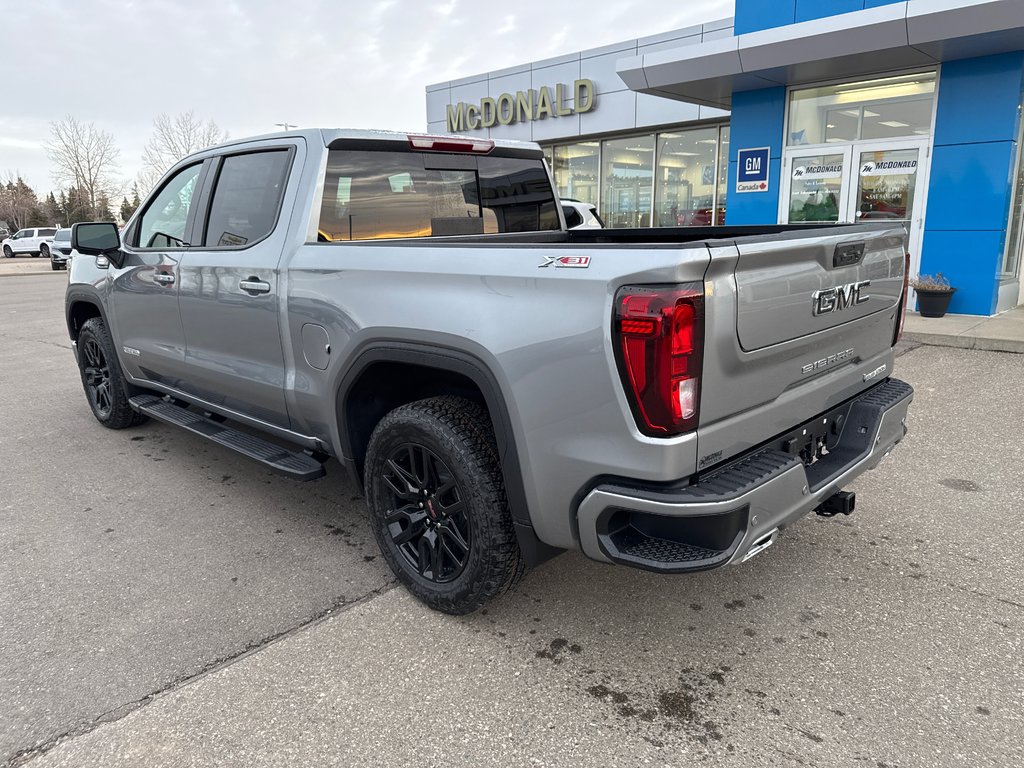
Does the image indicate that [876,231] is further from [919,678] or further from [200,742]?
[200,742]

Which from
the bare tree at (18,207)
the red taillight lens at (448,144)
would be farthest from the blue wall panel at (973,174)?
the bare tree at (18,207)

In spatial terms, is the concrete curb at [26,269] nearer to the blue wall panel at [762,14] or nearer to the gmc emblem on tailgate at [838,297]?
the blue wall panel at [762,14]

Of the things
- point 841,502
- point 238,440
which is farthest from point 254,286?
point 841,502

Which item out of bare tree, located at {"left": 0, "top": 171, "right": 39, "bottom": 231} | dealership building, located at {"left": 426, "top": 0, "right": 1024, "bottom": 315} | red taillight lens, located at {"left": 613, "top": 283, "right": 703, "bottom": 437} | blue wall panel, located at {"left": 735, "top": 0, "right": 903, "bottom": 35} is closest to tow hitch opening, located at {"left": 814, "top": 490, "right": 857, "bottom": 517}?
red taillight lens, located at {"left": 613, "top": 283, "right": 703, "bottom": 437}

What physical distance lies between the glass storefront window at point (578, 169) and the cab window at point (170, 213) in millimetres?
14442

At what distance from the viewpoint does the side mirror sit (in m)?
4.66

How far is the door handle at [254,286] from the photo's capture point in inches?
138

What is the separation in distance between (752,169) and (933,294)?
354 centimetres

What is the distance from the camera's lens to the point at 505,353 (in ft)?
8.14

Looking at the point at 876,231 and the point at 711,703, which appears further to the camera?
the point at 876,231

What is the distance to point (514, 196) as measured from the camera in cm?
428

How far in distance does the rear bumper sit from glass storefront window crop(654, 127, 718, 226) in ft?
47.2

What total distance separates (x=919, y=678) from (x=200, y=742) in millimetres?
2350

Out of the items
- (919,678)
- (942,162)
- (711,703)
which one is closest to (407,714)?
(711,703)
